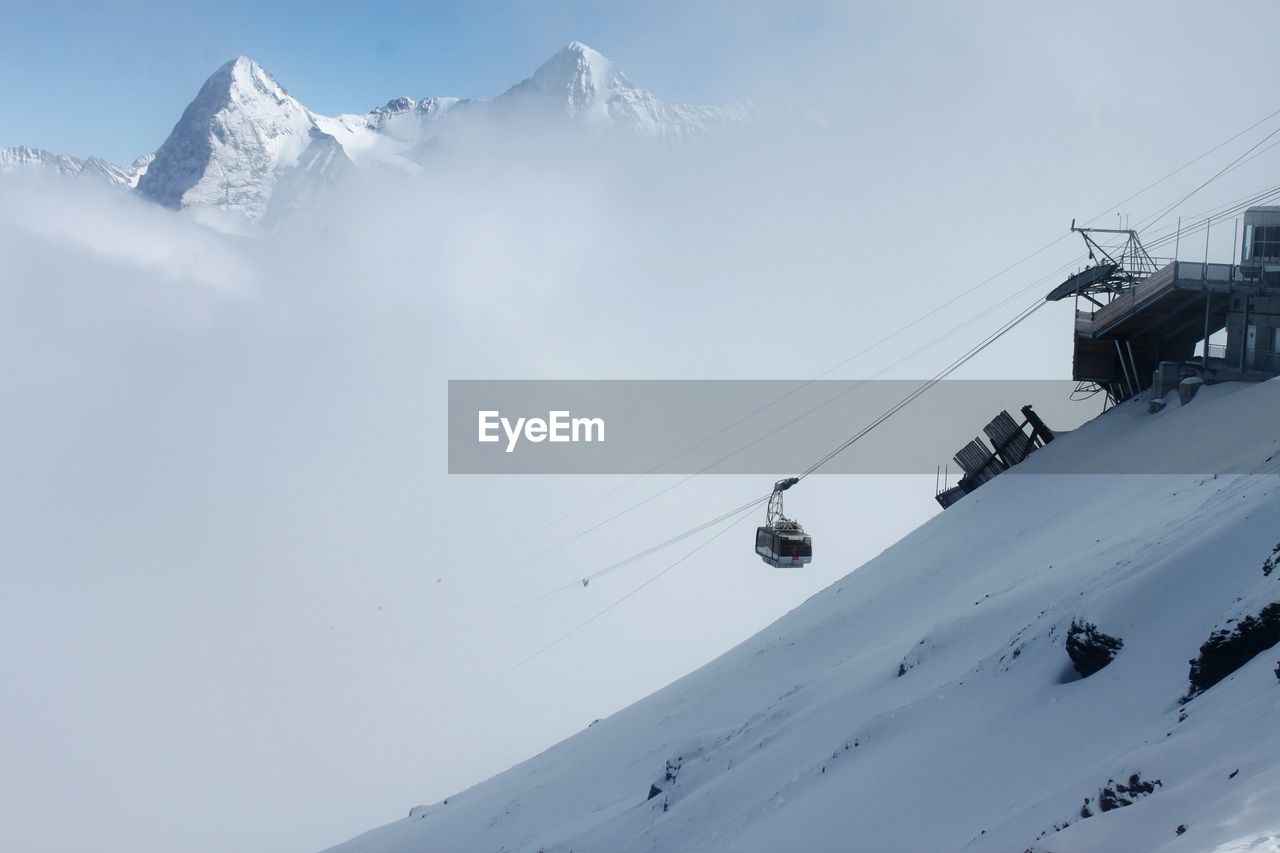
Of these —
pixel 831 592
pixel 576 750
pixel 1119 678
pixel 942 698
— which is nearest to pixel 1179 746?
pixel 1119 678

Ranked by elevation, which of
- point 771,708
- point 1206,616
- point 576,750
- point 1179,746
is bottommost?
point 1179,746

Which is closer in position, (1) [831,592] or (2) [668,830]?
(2) [668,830]

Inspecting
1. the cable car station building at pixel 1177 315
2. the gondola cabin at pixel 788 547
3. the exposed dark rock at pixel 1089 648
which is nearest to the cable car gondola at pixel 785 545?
the gondola cabin at pixel 788 547

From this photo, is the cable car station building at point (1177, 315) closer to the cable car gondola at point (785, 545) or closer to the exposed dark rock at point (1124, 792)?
the cable car gondola at point (785, 545)

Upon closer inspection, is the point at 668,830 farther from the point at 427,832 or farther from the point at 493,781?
the point at 493,781

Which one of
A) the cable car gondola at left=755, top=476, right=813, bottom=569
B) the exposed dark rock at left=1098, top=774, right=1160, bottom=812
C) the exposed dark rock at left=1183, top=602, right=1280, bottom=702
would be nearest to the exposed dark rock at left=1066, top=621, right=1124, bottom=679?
the exposed dark rock at left=1183, top=602, right=1280, bottom=702

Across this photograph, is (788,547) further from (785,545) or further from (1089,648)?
(1089,648)
